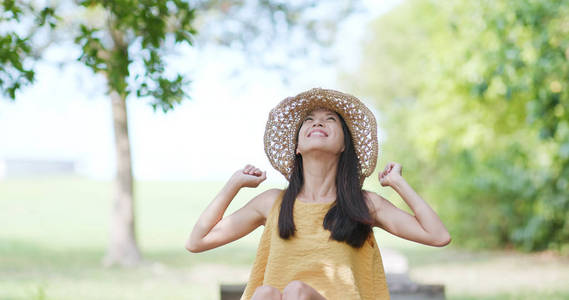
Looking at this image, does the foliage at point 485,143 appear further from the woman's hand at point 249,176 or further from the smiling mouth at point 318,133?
the woman's hand at point 249,176

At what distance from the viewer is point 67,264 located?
1280 centimetres

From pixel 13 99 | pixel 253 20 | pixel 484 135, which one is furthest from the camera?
pixel 484 135

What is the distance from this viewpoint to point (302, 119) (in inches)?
149

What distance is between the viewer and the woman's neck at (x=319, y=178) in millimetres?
3588

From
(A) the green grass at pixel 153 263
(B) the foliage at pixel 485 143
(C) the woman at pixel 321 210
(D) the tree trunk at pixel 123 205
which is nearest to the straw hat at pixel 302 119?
(C) the woman at pixel 321 210

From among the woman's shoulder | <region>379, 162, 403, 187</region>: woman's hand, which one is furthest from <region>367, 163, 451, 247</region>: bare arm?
the woman's shoulder

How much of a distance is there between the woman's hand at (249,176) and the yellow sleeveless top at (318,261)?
0.18 m

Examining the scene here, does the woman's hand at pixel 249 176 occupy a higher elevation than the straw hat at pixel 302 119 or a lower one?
lower

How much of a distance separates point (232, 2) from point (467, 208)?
7.20 m

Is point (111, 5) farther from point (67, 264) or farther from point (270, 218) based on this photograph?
point (67, 264)

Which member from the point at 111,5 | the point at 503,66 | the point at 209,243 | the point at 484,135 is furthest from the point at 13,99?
the point at 484,135

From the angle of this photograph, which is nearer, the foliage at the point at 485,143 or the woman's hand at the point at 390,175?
the woman's hand at the point at 390,175

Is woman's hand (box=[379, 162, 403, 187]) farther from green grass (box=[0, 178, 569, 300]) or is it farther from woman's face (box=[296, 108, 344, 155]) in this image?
green grass (box=[0, 178, 569, 300])

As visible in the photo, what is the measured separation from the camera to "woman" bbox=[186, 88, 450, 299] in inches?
132
